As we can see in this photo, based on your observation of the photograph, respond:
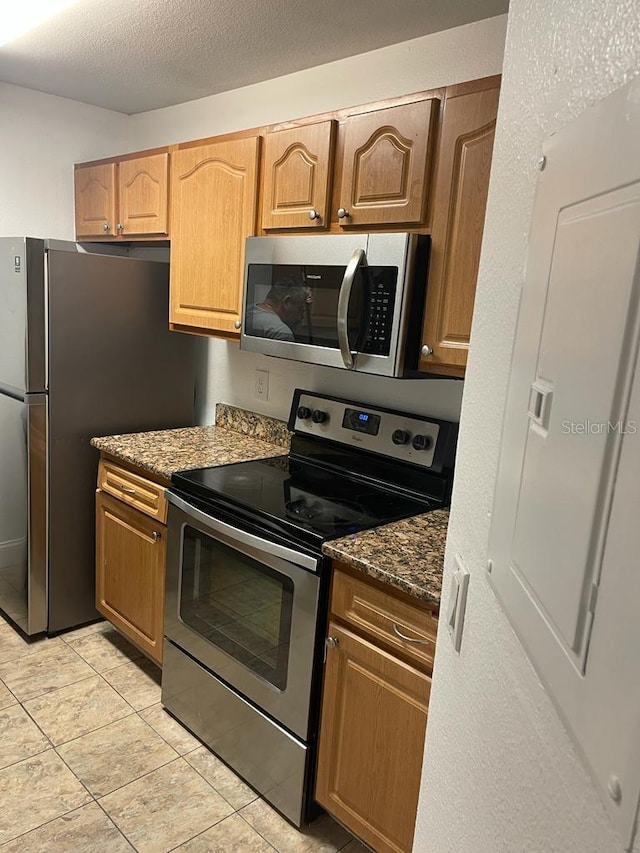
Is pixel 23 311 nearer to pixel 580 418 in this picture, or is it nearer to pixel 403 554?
pixel 403 554

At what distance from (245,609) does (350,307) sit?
0.96 meters

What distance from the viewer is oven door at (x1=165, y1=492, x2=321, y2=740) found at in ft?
5.61

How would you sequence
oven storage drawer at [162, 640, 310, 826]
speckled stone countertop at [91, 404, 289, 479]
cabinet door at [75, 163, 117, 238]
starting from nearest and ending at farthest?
oven storage drawer at [162, 640, 310, 826] < speckled stone countertop at [91, 404, 289, 479] < cabinet door at [75, 163, 117, 238]

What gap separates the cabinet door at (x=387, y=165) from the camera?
169 cm

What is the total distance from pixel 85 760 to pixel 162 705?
0.33 m

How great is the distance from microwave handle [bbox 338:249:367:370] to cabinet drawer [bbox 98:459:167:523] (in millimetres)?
863

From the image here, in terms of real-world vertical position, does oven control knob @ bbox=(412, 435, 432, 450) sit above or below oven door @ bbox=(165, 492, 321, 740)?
above

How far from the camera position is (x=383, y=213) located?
70.7 inches

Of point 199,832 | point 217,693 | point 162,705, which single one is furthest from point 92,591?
point 199,832

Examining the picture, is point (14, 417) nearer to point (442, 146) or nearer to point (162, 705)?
point (162, 705)

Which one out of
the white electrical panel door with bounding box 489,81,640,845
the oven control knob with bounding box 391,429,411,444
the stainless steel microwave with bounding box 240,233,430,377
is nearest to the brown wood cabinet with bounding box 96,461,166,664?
the stainless steel microwave with bounding box 240,233,430,377

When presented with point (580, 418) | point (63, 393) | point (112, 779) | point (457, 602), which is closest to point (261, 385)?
point (63, 393)

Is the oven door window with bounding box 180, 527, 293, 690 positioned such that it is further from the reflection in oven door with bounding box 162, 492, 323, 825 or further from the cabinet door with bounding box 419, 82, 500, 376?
the cabinet door with bounding box 419, 82, 500, 376

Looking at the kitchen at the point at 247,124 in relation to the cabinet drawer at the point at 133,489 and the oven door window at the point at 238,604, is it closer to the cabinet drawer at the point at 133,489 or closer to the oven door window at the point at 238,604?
the cabinet drawer at the point at 133,489
